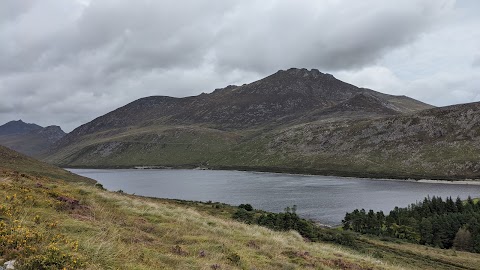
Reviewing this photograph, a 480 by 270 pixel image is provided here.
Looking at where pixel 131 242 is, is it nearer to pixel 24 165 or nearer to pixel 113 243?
pixel 113 243

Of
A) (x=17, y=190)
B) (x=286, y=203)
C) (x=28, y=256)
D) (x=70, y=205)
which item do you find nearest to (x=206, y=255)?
(x=28, y=256)

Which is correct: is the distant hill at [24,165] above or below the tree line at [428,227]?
above

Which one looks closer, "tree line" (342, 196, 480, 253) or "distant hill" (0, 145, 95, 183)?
"tree line" (342, 196, 480, 253)

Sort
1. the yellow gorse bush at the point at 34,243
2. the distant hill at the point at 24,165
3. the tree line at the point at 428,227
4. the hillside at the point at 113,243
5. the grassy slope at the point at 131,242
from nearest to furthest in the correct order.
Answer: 1. the yellow gorse bush at the point at 34,243
2. the hillside at the point at 113,243
3. the grassy slope at the point at 131,242
4. the tree line at the point at 428,227
5. the distant hill at the point at 24,165

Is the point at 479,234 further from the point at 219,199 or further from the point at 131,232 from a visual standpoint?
the point at 219,199

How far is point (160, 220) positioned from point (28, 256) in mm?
16774

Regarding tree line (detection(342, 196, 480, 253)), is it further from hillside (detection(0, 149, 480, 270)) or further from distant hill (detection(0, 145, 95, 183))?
distant hill (detection(0, 145, 95, 183))

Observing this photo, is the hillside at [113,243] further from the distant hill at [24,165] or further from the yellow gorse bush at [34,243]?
the distant hill at [24,165]

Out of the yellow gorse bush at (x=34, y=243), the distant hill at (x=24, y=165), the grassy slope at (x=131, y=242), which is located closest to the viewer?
the yellow gorse bush at (x=34, y=243)

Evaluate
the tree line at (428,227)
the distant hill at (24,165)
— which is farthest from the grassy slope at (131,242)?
the distant hill at (24,165)

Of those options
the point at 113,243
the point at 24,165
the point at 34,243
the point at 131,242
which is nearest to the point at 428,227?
A: the point at 131,242

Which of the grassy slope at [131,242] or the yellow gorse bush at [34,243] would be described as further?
the grassy slope at [131,242]

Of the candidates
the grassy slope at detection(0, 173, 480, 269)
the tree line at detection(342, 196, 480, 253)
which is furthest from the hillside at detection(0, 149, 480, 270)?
the tree line at detection(342, 196, 480, 253)

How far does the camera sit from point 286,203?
14062cm
